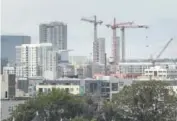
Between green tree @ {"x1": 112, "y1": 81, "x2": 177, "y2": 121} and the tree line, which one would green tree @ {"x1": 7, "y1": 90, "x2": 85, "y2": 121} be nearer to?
the tree line

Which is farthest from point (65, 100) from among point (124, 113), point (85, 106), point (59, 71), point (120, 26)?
point (59, 71)

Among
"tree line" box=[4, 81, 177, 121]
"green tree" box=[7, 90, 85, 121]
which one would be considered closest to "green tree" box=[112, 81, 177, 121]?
"tree line" box=[4, 81, 177, 121]

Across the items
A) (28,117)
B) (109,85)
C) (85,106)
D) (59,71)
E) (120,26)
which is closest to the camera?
(28,117)

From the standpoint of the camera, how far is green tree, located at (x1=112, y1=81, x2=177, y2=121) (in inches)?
1391

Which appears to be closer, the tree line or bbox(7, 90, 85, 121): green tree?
the tree line

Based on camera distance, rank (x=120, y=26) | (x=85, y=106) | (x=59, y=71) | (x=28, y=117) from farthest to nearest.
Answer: (x=59, y=71) → (x=120, y=26) → (x=85, y=106) → (x=28, y=117)

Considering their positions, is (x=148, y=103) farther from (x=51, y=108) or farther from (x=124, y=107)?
(x=51, y=108)

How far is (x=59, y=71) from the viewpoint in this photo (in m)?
189

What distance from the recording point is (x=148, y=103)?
35.4m

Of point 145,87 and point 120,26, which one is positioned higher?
point 120,26

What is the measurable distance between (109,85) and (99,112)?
64.7 meters

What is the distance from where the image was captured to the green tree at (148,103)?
35344 mm

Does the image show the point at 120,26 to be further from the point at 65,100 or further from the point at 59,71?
the point at 65,100

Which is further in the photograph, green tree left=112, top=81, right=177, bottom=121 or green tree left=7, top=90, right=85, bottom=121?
green tree left=7, top=90, right=85, bottom=121
